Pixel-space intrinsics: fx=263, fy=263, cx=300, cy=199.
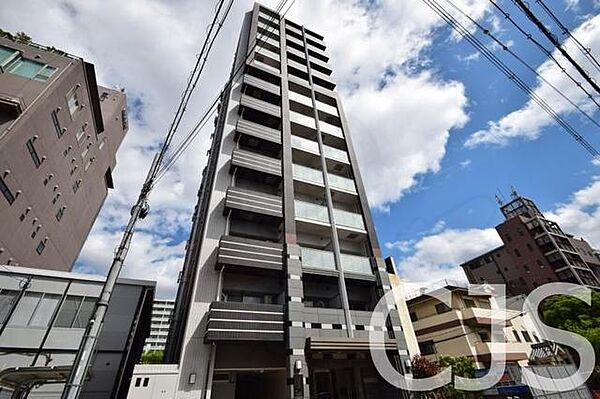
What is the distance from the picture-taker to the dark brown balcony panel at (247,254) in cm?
1316

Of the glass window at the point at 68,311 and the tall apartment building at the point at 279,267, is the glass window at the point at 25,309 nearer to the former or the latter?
the glass window at the point at 68,311

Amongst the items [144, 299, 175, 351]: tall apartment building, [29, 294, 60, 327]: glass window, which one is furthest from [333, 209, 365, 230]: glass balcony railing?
[144, 299, 175, 351]: tall apartment building

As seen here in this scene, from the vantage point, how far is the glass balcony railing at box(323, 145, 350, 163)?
68.6ft

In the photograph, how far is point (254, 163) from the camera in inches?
678

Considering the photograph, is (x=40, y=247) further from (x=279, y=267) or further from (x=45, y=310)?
(x=279, y=267)

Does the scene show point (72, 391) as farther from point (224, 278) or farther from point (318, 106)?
point (318, 106)

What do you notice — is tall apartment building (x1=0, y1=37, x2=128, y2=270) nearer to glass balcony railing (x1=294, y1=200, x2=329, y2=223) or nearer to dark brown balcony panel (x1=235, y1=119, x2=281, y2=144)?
dark brown balcony panel (x1=235, y1=119, x2=281, y2=144)

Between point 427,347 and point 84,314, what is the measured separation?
23402 millimetres

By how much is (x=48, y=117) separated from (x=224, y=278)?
55.9ft

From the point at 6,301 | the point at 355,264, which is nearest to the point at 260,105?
the point at 355,264

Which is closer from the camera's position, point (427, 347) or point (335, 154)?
point (335, 154)

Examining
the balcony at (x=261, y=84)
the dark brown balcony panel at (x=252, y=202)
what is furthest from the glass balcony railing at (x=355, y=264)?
the balcony at (x=261, y=84)

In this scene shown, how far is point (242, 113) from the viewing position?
2012 centimetres

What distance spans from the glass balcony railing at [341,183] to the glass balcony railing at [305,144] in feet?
7.85
